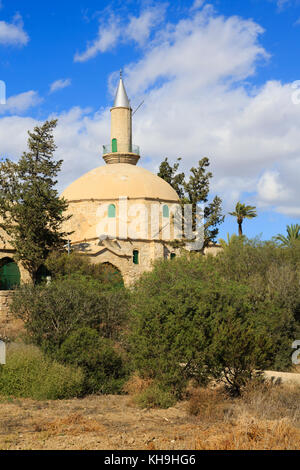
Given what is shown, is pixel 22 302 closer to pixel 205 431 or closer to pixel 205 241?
pixel 205 431

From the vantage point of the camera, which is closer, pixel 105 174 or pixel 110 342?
pixel 110 342

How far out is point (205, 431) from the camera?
9.20 metres

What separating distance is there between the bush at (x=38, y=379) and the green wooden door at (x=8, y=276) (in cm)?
1548

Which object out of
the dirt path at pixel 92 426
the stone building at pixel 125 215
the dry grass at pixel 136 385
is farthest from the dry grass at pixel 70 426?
the stone building at pixel 125 215

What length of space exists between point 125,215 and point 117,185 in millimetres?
2801

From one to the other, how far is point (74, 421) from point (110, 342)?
533cm

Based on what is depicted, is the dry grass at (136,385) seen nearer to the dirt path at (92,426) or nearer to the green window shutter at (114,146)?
the dirt path at (92,426)

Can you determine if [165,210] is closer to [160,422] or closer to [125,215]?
[125,215]

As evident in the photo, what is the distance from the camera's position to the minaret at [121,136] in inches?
1652

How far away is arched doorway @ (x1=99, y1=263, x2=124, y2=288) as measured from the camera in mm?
27783

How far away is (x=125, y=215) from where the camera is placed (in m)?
35.8

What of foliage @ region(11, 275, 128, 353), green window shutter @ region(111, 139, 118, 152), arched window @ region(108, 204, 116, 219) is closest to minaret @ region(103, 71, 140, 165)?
green window shutter @ region(111, 139, 118, 152)

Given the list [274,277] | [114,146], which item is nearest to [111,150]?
[114,146]
